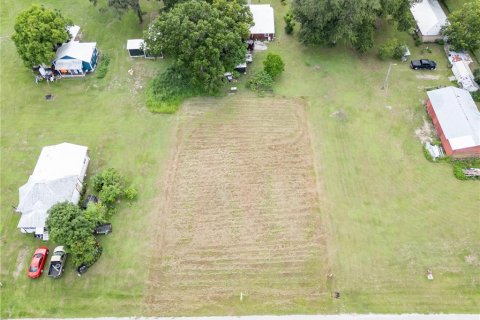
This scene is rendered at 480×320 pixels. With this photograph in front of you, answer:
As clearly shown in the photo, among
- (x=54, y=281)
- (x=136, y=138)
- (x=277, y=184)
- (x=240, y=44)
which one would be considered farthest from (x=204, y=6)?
(x=54, y=281)

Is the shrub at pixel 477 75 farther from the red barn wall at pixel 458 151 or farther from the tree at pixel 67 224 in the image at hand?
the tree at pixel 67 224

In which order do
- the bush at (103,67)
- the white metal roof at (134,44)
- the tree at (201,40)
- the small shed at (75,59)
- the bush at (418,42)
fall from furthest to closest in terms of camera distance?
the bush at (418,42) → the white metal roof at (134,44) → the bush at (103,67) → the small shed at (75,59) → the tree at (201,40)

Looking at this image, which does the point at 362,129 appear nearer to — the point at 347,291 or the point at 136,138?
the point at 347,291

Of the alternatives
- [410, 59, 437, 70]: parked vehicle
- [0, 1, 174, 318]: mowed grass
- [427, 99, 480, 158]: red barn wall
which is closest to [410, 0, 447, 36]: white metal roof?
[410, 59, 437, 70]: parked vehicle

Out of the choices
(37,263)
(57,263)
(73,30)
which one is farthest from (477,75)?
(73,30)

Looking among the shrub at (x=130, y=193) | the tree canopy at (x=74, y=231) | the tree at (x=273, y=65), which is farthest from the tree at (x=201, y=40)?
the tree canopy at (x=74, y=231)

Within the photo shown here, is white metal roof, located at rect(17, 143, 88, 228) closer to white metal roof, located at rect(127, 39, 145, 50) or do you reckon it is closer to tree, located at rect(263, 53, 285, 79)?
white metal roof, located at rect(127, 39, 145, 50)

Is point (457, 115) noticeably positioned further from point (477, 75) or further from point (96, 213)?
point (96, 213)
